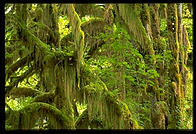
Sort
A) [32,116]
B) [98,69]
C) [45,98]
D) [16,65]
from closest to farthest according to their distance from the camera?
[32,116], [16,65], [45,98], [98,69]

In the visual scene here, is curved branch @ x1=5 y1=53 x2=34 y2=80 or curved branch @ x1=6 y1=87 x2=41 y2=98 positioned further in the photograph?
curved branch @ x1=6 y1=87 x2=41 y2=98

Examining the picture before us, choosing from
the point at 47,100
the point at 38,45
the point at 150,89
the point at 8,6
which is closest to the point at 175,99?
the point at 150,89

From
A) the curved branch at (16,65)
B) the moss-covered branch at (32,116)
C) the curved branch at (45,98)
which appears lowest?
the moss-covered branch at (32,116)

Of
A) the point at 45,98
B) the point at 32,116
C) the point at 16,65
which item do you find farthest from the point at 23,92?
the point at 32,116

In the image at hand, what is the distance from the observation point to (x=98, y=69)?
8.20 meters

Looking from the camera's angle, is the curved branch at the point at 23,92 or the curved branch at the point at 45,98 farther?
the curved branch at the point at 23,92

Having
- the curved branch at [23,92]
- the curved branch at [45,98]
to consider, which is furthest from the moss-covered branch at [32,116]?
the curved branch at [23,92]

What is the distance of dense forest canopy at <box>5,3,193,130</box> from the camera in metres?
6.12

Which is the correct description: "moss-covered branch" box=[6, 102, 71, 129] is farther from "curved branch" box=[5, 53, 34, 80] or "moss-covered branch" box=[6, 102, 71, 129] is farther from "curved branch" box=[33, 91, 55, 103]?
"curved branch" box=[33, 91, 55, 103]

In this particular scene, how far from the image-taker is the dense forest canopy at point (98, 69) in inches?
241

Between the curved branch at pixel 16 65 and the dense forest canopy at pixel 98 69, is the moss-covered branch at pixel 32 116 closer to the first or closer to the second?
the dense forest canopy at pixel 98 69

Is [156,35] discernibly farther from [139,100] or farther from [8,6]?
[8,6]

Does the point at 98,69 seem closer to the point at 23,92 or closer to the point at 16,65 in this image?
the point at 23,92

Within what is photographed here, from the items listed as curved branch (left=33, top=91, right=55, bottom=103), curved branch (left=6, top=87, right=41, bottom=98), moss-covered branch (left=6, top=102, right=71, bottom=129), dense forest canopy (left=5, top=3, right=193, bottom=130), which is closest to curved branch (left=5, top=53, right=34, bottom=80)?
dense forest canopy (left=5, top=3, right=193, bottom=130)
